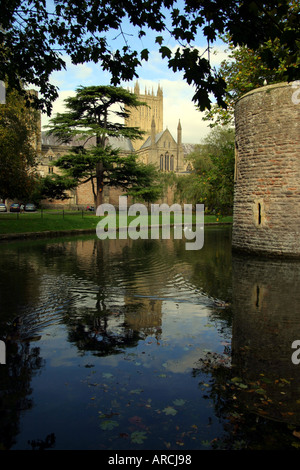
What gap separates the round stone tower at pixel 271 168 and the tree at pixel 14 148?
43.1 ft

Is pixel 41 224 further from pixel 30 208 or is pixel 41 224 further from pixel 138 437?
pixel 30 208

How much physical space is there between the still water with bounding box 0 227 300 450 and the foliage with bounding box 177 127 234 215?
41.1ft

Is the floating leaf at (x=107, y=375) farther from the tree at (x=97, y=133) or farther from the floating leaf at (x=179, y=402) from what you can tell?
the tree at (x=97, y=133)

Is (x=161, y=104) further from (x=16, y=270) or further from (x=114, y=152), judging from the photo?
(x=16, y=270)

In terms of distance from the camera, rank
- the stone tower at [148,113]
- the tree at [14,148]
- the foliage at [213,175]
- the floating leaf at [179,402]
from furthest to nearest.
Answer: the stone tower at [148,113] → the tree at [14,148] → the foliage at [213,175] → the floating leaf at [179,402]

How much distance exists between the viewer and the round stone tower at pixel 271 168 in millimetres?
12203

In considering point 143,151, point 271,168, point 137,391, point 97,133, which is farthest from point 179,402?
point 143,151

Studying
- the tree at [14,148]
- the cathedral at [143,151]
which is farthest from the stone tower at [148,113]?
the tree at [14,148]

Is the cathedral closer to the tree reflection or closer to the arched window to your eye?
the arched window

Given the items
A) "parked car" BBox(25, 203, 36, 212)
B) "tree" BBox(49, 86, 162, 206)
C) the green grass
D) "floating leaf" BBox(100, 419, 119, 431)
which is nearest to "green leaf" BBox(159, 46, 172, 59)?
"floating leaf" BBox(100, 419, 119, 431)

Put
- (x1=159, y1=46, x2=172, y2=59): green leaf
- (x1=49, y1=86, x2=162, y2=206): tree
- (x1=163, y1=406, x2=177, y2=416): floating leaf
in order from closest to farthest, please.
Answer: (x1=163, y1=406, x2=177, y2=416): floating leaf, (x1=159, y1=46, x2=172, y2=59): green leaf, (x1=49, y1=86, x2=162, y2=206): tree

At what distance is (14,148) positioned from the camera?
2202 centimetres

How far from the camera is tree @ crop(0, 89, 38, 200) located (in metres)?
20.7

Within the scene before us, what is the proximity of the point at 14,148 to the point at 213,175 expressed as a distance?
39.4ft
